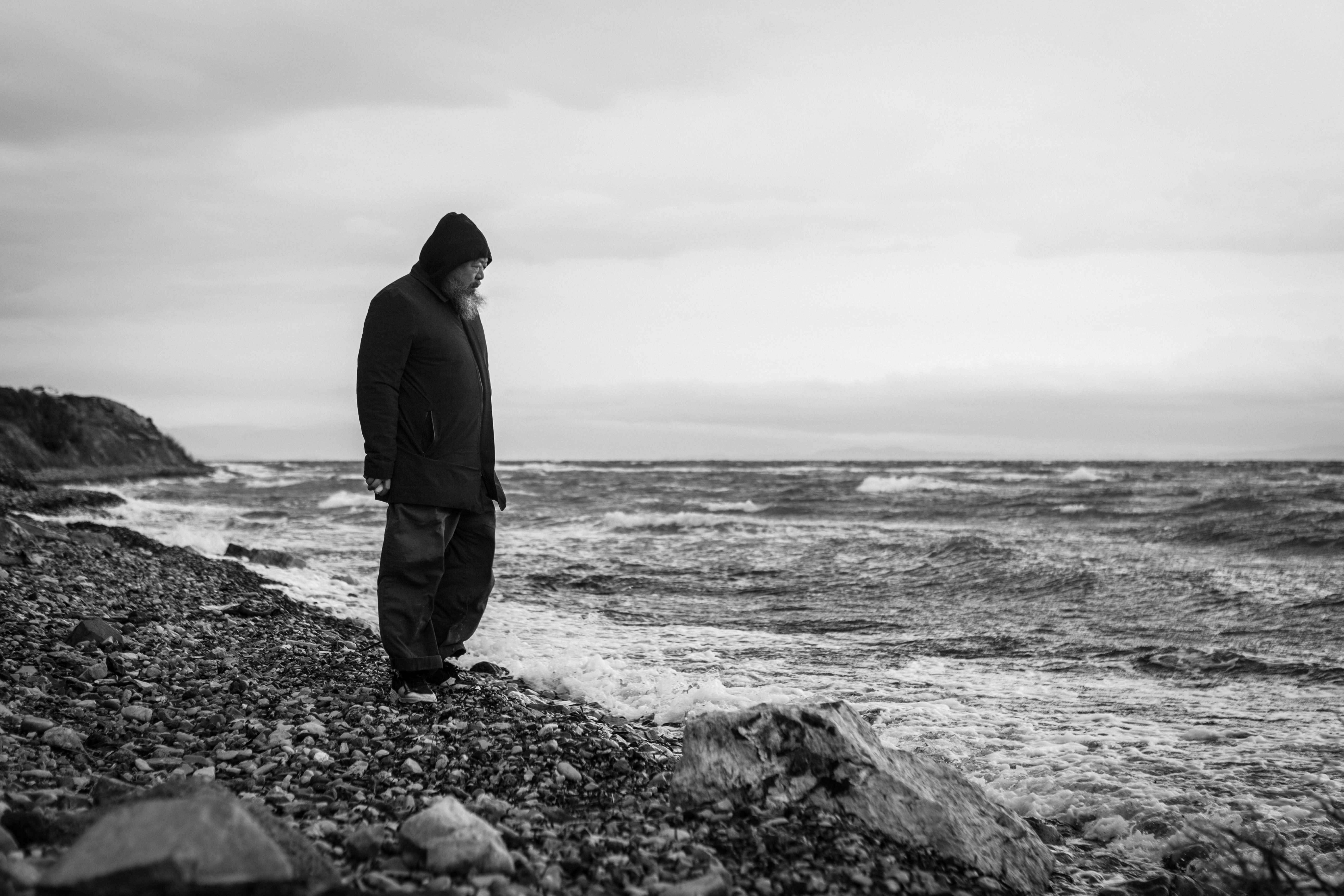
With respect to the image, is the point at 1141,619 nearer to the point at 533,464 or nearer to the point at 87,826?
the point at 87,826

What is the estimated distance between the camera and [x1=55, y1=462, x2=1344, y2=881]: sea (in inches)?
175

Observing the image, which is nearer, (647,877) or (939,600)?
(647,877)

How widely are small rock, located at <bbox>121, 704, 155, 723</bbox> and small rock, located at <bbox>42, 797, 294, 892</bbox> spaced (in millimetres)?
2017

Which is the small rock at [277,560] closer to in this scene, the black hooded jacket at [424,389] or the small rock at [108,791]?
the black hooded jacket at [424,389]

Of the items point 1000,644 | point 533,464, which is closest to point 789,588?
point 1000,644

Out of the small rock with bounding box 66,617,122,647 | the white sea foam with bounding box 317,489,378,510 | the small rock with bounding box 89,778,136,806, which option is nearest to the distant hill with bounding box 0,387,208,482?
the white sea foam with bounding box 317,489,378,510

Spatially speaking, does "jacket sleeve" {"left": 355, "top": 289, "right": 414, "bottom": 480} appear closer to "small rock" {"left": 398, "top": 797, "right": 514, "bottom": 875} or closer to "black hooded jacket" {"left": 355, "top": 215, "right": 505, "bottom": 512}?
"black hooded jacket" {"left": 355, "top": 215, "right": 505, "bottom": 512}

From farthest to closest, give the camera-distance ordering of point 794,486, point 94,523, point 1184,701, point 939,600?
point 794,486, point 94,523, point 939,600, point 1184,701

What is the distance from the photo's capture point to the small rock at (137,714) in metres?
4.00

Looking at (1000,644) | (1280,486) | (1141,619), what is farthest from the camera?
(1280,486)

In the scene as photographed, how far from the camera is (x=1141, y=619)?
880 cm

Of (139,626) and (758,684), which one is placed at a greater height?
(139,626)

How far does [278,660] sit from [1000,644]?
5466 mm

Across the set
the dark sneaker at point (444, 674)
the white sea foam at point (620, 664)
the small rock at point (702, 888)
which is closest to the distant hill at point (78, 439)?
the white sea foam at point (620, 664)
